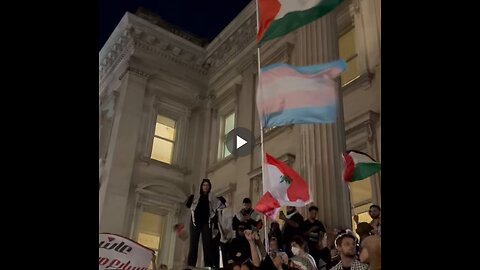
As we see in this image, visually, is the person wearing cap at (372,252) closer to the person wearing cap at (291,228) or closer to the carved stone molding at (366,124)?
the person wearing cap at (291,228)

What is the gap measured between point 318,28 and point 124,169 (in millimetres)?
7783

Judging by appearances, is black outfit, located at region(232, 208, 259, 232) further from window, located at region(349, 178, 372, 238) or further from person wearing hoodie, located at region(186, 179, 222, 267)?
window, located at region(349, 178, 372, 238)

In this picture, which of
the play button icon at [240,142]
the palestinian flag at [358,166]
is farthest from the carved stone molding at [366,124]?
the play button icon at [240,142]

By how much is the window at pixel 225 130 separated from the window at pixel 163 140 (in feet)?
6.03

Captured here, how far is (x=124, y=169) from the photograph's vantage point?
14.2m

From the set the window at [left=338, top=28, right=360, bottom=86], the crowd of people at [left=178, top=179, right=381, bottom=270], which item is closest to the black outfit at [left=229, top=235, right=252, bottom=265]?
the crowd of people at [left=178, top=179, right=381, bottom=270]

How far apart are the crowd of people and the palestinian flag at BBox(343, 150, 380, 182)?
63cm

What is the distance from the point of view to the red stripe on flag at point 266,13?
15.2 feet

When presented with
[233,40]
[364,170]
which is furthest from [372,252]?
[233,40]

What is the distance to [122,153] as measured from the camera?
14492 mm

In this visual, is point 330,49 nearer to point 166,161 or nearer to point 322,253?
→ point 322,253

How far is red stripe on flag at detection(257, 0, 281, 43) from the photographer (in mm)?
4645

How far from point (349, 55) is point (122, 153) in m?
7.61

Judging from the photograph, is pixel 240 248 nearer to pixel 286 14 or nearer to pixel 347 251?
pixel 347 251
